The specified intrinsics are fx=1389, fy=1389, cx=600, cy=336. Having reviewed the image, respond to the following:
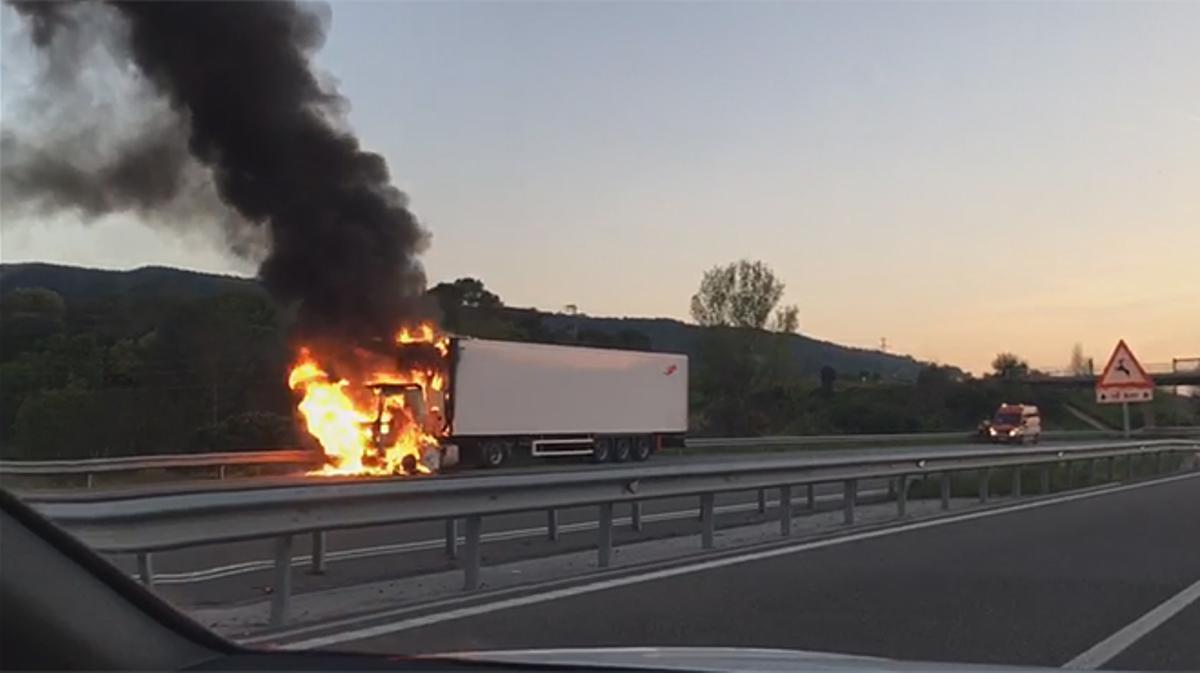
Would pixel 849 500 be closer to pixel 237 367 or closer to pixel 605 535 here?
pixel 605 535

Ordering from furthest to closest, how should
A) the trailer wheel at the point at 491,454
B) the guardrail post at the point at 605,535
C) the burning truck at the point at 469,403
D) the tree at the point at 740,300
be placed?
the tree at the point at 740,300, the trailer wheel at the point at 491,454, the burning truck at the point at 469,403, the guardrail post at the point at 605,535

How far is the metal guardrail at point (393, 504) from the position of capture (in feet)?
22.6

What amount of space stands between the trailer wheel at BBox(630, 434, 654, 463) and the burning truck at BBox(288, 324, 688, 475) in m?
0.04

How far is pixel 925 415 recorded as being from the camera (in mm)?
75062

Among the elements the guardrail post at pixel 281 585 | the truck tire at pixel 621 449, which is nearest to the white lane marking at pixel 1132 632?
the guardrail post at pixel 281 585

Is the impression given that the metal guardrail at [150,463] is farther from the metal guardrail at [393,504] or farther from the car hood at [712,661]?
the car hood at [712,661]

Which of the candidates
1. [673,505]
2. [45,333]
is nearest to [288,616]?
[673,505]

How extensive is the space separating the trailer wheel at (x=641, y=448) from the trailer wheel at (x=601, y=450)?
3.18ft

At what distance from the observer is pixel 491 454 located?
110ft

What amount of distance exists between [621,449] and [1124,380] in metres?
14.4

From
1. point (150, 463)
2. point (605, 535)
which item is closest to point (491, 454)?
point (150, 463)

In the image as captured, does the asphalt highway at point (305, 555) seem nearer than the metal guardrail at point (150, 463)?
Yes

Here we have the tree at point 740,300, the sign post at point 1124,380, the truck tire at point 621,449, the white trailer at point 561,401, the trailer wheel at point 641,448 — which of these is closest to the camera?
the sign post at point 1124,380

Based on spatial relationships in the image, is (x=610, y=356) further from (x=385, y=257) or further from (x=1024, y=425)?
(x=1024, y=425)
